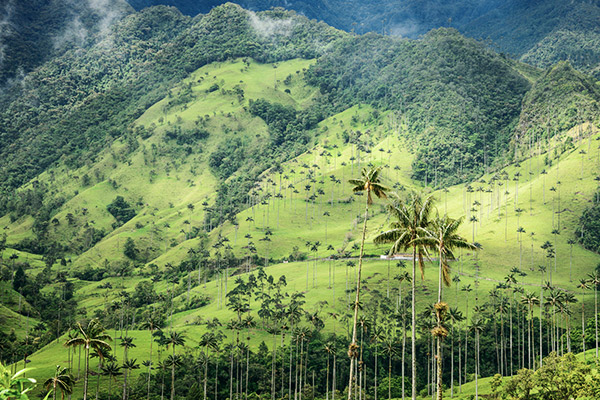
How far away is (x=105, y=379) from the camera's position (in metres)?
145

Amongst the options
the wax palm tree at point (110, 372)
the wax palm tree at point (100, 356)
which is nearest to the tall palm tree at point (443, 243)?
the wax palm tree at point (100, 356)

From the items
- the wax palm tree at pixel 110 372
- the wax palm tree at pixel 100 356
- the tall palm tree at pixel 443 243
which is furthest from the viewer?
the wax palm tree at pixel 110 372

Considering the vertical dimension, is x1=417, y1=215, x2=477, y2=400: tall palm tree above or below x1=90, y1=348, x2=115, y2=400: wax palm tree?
above

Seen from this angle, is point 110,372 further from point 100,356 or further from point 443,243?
point 443,243

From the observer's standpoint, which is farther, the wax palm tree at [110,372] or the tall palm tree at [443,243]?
the wax palm tree at [110,372]

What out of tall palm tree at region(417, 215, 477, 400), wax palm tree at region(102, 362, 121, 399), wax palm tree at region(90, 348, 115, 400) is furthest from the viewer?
wax palm tree at region(102, 362, 121, 399)

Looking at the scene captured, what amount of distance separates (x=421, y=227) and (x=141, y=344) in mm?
136236

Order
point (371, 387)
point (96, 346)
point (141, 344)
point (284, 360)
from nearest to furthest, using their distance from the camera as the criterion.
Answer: point (96, 346) → point (371, 387) → point (284, 360) → point (141, 344)

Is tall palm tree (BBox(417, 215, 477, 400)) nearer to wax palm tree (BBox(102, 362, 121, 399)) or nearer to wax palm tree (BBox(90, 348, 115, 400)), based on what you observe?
wax palm tree (BBox(90, 348, 115, 400))

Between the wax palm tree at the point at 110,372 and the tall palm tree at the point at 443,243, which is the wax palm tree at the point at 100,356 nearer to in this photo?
the wax palm tree at the point at 110,372

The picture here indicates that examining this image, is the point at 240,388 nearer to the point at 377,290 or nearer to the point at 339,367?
the point at 339,367

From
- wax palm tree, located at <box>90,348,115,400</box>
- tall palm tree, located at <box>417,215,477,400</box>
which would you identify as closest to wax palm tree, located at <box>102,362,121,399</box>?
wax palm tree, located at <box>90,348,115,400</box>

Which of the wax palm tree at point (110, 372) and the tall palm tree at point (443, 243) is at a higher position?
the tall palm tree at point (443, 243)

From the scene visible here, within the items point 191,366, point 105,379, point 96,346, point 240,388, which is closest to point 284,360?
point 240,388
